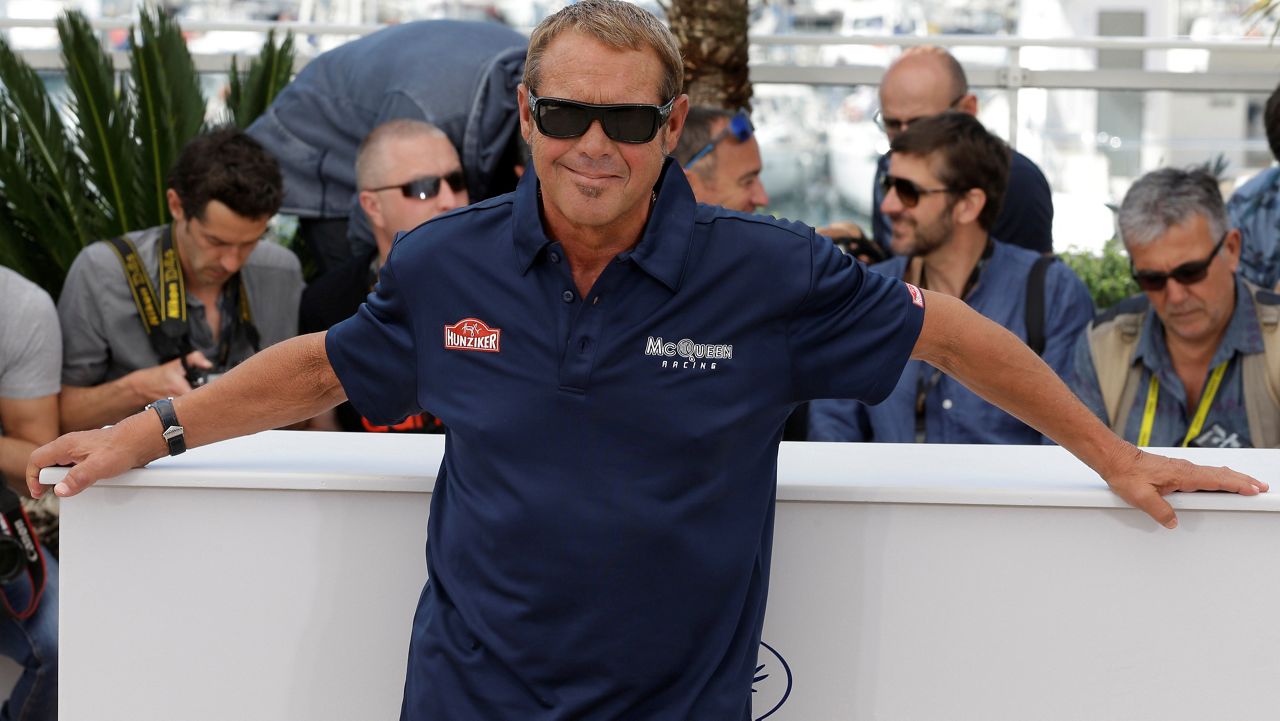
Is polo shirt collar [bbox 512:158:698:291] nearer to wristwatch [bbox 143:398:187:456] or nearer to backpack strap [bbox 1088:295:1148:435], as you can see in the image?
wristwatch [bbox 143:398:187:456]

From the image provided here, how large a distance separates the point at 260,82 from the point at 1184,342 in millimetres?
4036

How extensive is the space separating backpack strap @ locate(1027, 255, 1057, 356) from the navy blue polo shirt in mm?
1800

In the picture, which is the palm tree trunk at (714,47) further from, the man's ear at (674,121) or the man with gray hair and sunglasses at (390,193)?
the man's ear at (674,121)

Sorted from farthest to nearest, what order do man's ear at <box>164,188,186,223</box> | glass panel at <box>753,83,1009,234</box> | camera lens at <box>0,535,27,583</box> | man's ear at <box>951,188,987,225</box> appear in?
1. glass panel at <box>753,83,1009,234</box>
2. man's ear at <box>164,188,186,223</box>
3. man's ear at <box>951,188,987,225</box>
4. camera lens at <box>0,535,27,583</box>

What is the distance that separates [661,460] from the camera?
220 centimetres

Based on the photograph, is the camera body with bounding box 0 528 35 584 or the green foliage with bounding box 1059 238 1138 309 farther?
the green foliage with bounding box 1059 238 1138 309

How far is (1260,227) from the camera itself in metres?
4.76

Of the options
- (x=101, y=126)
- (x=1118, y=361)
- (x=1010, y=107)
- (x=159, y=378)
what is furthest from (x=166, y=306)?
(x=1010, y=107)

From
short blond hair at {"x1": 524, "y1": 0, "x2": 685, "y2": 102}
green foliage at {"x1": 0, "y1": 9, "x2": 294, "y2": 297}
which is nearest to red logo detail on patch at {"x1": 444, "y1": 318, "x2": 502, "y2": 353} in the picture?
short blond hair at {"x1": 524, "y1": 0, "x2": 685, "y2": 102}

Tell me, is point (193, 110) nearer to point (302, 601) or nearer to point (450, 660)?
point (302, 601)

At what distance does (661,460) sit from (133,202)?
424 centimetres

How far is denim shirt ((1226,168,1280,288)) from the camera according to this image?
4.67 m

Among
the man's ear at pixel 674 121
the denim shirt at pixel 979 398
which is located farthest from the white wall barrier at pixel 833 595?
the denim shirt at pixel 979 398

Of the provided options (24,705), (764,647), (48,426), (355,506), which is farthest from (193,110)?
(764,647)
